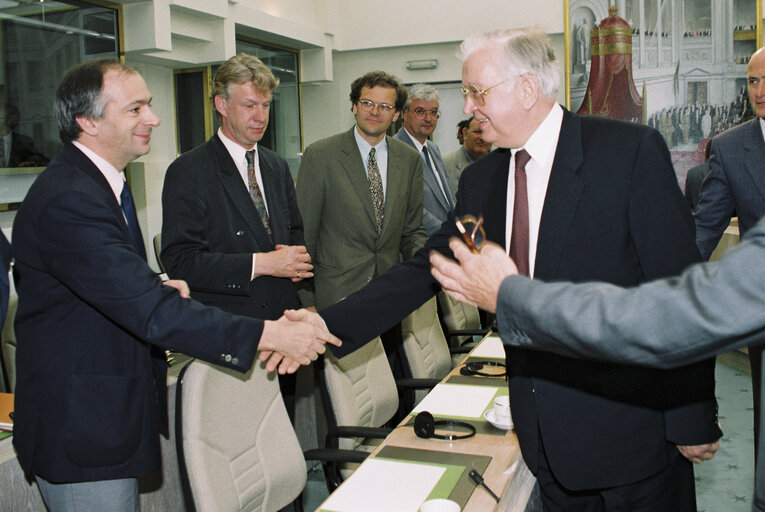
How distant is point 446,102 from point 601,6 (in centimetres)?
206

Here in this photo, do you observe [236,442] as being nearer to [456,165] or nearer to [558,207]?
[558,207]

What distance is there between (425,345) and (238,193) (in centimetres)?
124

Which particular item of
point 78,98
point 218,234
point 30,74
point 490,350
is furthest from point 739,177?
point 30,74

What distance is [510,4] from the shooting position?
7.92 m

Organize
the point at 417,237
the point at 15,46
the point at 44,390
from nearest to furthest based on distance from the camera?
the point at 44,390 → the point at 417,237 → the point at 15,46

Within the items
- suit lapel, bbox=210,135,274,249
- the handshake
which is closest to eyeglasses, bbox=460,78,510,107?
the handshake

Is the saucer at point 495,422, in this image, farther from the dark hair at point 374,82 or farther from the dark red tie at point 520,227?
the dark hair at point 374,82

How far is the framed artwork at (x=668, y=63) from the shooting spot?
725cm

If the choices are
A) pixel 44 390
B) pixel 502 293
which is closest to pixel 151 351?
pixel 44 390

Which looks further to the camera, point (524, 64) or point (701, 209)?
point (701, 209)

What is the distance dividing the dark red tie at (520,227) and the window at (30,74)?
4256mm

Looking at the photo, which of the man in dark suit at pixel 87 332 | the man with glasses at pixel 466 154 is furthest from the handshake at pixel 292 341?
the man with glasses at pixel 466 154

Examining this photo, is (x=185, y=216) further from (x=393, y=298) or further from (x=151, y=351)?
(x=393, y=298)

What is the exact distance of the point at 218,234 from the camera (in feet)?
9.10
